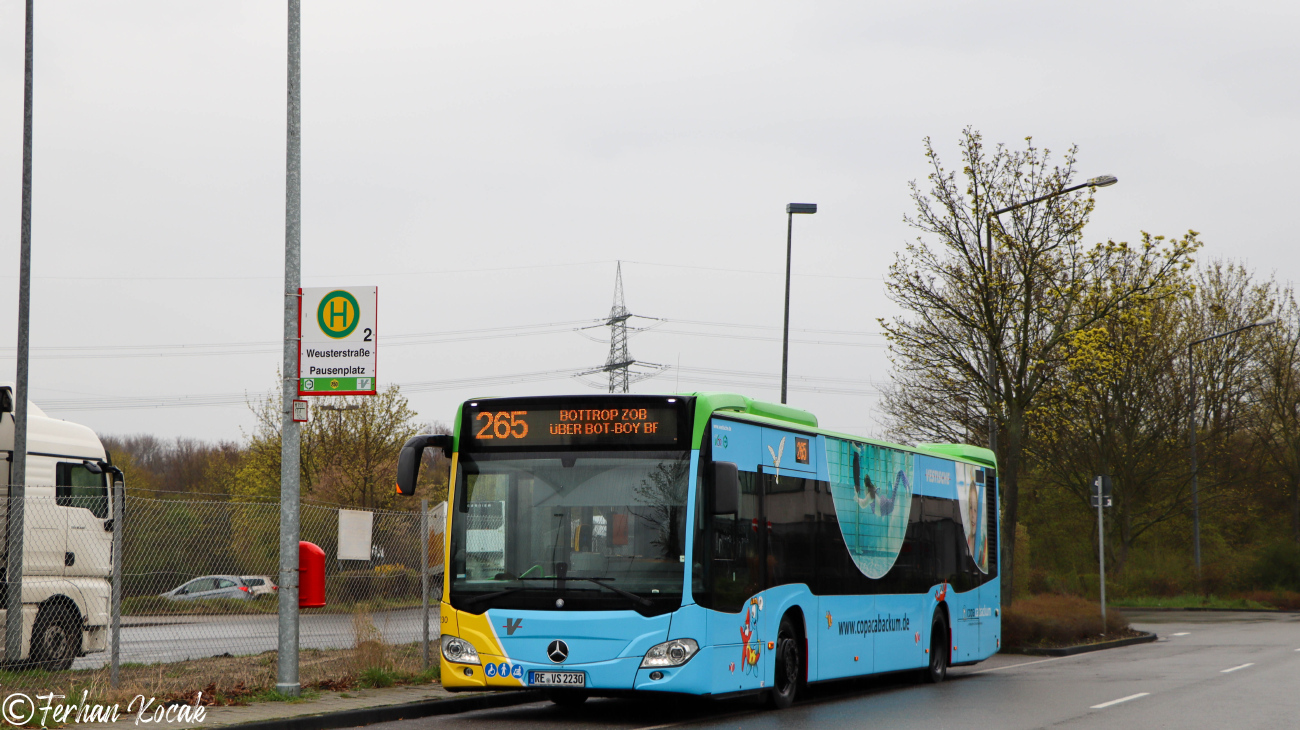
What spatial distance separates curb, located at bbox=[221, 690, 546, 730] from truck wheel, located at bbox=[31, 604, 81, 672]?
14.9ft

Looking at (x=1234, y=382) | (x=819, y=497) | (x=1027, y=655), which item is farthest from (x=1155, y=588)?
(x=819, y=497)

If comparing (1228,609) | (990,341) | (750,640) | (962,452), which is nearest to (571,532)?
(750,640)

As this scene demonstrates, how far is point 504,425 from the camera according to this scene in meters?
12.1

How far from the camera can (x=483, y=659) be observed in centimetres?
1154

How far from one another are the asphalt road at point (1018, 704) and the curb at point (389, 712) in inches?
7.0

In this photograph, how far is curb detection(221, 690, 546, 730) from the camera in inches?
416

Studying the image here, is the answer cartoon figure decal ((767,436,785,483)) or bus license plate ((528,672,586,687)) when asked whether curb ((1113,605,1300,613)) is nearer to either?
cartoon figure decal ((767,436,785,483))

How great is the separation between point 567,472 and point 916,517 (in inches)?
262

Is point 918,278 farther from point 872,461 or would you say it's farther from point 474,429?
point 474,429

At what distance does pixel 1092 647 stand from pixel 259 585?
17309 mm

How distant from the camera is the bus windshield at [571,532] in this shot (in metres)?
11.4

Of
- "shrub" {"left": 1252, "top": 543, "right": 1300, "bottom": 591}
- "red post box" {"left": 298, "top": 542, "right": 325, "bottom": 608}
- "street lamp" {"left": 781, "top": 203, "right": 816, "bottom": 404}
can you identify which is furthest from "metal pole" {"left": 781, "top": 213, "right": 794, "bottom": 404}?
"shrub" {"left": 1252, "top": 543, "right": 1300, "bottom": 591}

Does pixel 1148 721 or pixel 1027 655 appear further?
pixel 1027 655

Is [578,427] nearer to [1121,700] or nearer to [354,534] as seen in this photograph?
[354,534]
